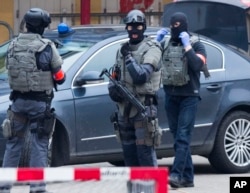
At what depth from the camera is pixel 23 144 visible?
853cm

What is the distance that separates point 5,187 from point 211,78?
18.1ft

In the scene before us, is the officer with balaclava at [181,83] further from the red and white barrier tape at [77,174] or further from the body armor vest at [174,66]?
the red and white barrier tape at [77,174]

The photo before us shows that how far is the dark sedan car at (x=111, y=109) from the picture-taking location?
9688 millimetres

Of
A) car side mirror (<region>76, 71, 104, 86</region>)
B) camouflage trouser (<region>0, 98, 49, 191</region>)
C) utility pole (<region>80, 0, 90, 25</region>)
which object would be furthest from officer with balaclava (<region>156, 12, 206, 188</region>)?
utility pole (<region>80, 0, 90, 25</region>)

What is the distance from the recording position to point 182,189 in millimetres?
9492

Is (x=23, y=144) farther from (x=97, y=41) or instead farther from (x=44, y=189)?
(x=44, y=189)

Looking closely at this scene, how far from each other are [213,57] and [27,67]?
3.15 m

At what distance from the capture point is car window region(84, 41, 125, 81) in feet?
32.7

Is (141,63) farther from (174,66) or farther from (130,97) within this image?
(174,66)

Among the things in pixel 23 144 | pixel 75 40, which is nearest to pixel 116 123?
pixel 23 144

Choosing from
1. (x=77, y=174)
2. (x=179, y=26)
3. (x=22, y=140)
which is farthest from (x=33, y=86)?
(x=77, y=174)

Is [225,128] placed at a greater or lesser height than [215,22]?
lesser

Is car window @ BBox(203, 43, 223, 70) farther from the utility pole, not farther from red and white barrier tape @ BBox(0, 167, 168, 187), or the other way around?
the utility pole

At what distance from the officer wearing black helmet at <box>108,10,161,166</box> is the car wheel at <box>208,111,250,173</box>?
2.18m
